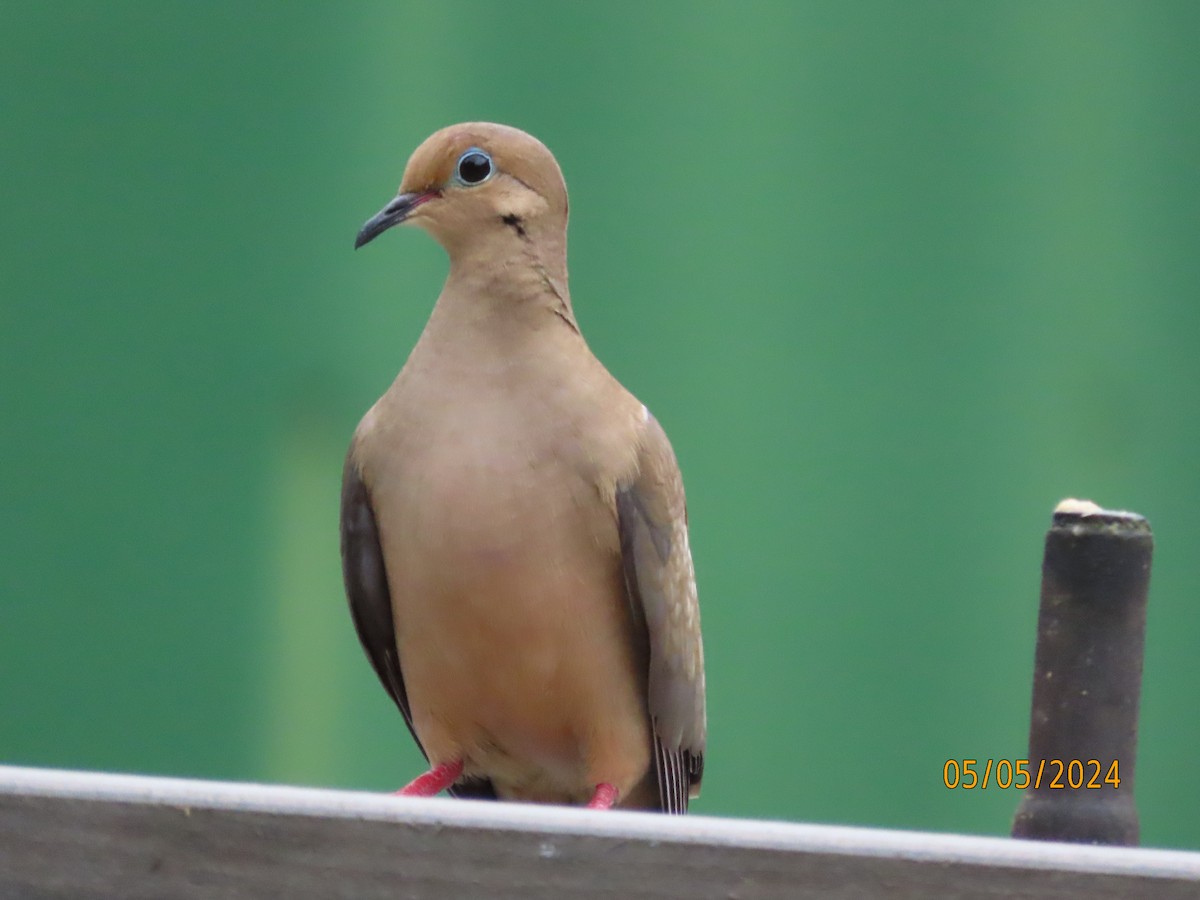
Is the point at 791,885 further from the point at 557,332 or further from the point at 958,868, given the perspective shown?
the point at 557,332

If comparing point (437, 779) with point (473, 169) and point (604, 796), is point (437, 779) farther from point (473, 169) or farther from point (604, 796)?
point (473, 169)

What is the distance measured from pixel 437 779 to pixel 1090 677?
0.85 metres

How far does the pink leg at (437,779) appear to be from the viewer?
1818mm

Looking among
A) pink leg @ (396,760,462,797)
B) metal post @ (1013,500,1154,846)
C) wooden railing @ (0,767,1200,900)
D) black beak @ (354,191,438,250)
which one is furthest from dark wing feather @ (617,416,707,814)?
wooden railing @ (0,767,1200,900)

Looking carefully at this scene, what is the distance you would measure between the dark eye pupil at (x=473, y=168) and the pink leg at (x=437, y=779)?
2.22 ft

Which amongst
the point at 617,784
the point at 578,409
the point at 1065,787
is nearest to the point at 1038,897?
the point at 1065,787

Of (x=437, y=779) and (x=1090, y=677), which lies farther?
(x=437, y=779)

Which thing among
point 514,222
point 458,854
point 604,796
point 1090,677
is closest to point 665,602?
point 604,796

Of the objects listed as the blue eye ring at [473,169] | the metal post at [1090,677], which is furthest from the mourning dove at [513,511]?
the metal post at [1090,677]

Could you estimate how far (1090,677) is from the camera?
4.20 ft

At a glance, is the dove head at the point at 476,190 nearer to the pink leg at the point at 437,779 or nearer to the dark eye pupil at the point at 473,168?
the dark eye pupil at the point at 473,168

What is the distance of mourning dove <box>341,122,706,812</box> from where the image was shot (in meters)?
1.67

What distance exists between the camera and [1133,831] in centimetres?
131

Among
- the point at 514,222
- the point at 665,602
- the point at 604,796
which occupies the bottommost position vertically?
the point at 604,796
